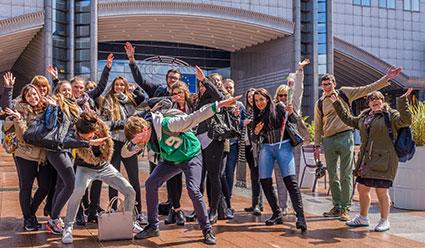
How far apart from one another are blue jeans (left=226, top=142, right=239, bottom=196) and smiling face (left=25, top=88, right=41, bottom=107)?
9.02 ft

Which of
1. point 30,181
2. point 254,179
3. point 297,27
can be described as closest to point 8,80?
point 30,181

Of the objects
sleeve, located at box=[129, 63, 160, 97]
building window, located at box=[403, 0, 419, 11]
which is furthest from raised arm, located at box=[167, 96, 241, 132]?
building window, located at box=[403, 0, 419, 11]

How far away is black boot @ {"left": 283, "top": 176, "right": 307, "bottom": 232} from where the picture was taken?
593 centimetres

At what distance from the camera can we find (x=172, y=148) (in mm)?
5297

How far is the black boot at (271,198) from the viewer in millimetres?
6203

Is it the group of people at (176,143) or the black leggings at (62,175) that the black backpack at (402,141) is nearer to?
the group of people at (176,143)

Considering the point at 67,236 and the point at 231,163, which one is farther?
the point at 231,163

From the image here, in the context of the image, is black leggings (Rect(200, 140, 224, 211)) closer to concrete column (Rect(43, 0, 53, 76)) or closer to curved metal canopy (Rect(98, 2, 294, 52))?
concrete column (Rect(43, 0, 53, 76))

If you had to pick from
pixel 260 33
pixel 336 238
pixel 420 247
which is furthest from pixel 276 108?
pixel 260 33

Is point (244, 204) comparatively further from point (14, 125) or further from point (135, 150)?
Result: point (14, 125)

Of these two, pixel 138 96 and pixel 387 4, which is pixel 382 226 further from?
pixel 387 4

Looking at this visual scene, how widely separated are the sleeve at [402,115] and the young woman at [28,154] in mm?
3947

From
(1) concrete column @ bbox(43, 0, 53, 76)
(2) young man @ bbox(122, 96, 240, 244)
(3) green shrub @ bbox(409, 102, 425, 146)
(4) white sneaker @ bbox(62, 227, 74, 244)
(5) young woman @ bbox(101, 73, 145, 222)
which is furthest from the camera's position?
(1) concrete column @ bbox(43, 0, 53, 76)

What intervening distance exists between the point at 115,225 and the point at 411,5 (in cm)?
4992
